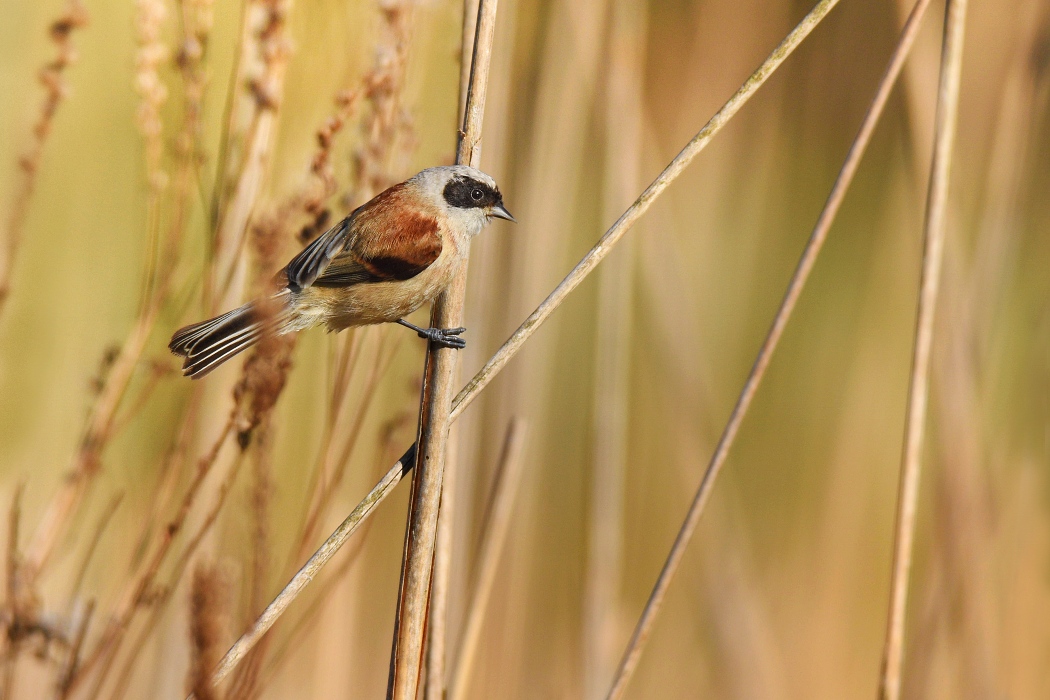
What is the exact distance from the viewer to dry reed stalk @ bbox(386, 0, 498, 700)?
3.90ft

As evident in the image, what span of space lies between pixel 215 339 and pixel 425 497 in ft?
1.79

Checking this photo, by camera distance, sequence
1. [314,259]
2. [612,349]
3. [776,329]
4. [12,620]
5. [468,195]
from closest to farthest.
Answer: [12,620] < [776,329] < [314,259] < [468,195] < [612,349]

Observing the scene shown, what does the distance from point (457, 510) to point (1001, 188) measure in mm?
1469

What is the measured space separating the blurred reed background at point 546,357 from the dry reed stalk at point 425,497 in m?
0.22

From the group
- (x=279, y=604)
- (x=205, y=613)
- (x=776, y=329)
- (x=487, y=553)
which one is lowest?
(x=205, y=613)

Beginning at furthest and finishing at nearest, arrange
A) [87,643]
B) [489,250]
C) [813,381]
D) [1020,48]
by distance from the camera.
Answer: [813,381], [489,250], [1020,48], [87,643]

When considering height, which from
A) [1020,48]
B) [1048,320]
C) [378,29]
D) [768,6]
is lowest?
[378,29]

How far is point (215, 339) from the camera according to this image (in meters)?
1.49

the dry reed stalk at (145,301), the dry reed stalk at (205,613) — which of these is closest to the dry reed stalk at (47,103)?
the dry reed stalk at (145,301)

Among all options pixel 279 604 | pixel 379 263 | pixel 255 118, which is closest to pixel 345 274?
pixel 379 263

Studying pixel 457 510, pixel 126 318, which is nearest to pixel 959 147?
pixel 457 510

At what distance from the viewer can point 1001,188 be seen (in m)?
1.98

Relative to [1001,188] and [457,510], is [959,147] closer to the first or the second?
[1001,188]

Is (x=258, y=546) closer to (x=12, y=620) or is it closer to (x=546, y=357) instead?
(x=12, y=620)
